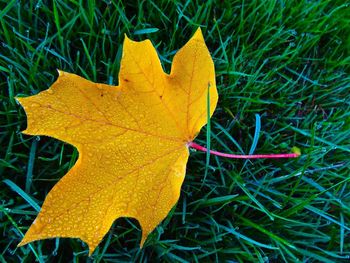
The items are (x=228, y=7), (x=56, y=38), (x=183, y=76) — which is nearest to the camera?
(x=183, y=76)

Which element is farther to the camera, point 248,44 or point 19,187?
point 248,44

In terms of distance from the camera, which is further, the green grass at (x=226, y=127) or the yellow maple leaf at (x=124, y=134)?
the green grass at (x=226, y=127)

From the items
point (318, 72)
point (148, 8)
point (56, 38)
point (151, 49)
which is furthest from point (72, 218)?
point (318, 72)

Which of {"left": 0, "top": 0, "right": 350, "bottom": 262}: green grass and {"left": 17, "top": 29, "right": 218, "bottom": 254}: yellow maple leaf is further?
{"left": 0, "top": 0, "right": 350, "bottom": 262}: green grass

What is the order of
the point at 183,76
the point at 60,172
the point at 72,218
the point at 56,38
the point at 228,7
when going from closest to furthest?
the point at 72,218
the point at 183,76
the point at 60,172
the point at 56,38
the point at 228,7

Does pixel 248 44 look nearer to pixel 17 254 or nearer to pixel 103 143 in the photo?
pixel 103 143
